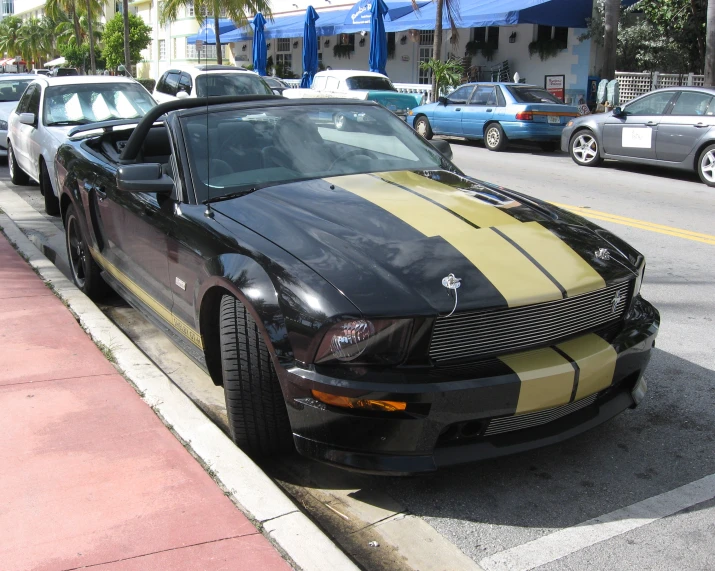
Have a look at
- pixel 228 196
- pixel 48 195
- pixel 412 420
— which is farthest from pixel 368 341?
pixel 48 195

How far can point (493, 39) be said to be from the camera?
91.4 ft

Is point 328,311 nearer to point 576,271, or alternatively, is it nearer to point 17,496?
point 576,271

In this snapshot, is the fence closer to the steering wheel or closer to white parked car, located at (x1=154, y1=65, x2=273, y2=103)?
white parked car, located at (x1=154, y1=65, x2=273, y2=103)

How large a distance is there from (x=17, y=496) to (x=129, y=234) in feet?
6.73

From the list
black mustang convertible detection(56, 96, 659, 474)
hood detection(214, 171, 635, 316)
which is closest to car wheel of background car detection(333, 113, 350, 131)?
black mustang convertible detection(56, 96, 659, 474)

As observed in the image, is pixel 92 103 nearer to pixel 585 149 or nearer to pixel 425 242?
pixel 425 242

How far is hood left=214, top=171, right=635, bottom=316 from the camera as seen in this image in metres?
3.21

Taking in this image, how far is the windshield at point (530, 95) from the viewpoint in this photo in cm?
1706

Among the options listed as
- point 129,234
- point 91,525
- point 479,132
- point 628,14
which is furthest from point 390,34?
point 91,525

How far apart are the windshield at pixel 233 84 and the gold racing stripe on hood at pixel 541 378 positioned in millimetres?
14243

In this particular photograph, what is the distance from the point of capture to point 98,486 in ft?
11.2

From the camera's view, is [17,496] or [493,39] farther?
[493,39]

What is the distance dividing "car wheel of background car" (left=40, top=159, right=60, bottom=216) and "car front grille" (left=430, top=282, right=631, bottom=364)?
733 cm

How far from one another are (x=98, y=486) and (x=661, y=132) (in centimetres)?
1212
